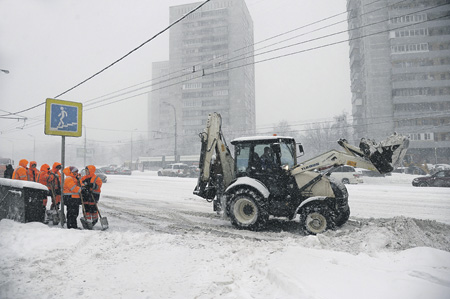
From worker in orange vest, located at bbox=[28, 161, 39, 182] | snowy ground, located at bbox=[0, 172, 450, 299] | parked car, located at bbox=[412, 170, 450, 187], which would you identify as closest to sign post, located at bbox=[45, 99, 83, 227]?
snowy ground, located at bbox=[0, 172, 450, 299]

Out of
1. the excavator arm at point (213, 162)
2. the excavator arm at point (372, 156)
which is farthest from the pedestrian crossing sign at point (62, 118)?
the excavator arm at point (372, 156)

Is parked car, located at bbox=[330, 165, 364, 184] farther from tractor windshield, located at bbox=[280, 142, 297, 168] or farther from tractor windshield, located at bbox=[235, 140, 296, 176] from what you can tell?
tractor windshield, located at bbox=[235, 140, 296, 176]

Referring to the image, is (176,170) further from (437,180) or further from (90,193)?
(90,193)

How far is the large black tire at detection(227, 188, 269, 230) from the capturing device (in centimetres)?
670

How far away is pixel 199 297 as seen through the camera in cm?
326

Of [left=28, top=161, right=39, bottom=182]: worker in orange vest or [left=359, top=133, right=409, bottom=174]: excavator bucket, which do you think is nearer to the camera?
[left=359, top=133, right=409, bottom=174]: excavator bucket

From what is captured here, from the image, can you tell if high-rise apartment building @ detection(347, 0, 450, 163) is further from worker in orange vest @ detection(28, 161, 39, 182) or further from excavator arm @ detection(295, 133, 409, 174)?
worker in orange vest @ detection(28, 161, 39, 182)

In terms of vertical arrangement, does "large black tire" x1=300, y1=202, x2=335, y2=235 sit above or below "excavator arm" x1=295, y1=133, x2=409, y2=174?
below

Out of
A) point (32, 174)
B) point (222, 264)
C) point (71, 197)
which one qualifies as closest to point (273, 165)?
point (222, 264)

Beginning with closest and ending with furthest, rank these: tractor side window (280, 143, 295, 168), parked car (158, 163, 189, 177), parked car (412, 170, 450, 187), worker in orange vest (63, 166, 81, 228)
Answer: worker in orange vest (63, 166, 81, 228)
tractor side window (280, 143, 295, 168)
parked car (412, 170, 450, 187)
parked car (158, 163, 189, 177)

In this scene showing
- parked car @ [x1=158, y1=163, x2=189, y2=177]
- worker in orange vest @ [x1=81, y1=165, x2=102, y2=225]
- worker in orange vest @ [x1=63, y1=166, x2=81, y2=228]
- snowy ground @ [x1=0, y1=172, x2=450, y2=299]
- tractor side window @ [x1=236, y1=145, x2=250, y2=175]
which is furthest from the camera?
parked car @ [x1=158, y1=163, x2=189, y2=177]

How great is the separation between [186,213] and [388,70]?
57.7 meters

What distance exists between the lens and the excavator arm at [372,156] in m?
5.89

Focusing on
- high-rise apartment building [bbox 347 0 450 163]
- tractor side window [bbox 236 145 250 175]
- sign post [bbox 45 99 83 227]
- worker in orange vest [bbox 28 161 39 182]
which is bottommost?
worker in orange vest [bbox 28 161 39 182]
